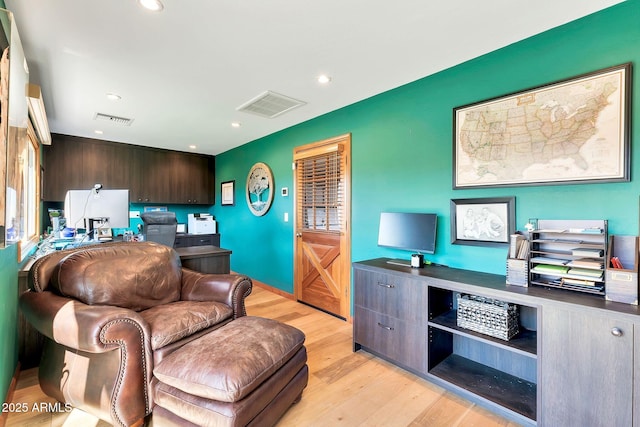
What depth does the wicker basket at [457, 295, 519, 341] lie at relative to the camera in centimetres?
176

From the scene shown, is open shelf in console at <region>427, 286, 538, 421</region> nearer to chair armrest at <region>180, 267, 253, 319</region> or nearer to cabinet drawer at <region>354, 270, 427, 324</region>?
cabinet drawer at <region>354, 270, 427, 324</region>

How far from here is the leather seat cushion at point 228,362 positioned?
1.33 m

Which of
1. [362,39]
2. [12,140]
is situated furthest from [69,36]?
[362,39]

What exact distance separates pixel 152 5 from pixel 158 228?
8.72ft

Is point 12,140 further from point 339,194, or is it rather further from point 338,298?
point 338,298

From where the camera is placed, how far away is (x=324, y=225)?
11.3 feet

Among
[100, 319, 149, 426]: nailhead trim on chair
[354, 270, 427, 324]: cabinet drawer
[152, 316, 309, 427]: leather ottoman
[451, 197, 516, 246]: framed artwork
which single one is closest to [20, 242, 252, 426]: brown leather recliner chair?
[100, 319, 149, 426]: nailhead trim on chair

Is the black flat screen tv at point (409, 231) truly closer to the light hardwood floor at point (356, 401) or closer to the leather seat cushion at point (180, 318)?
the light hardwood floor at point (356, 401)

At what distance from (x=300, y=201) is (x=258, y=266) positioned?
1.54 metres

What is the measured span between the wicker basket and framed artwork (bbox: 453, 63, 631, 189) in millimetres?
837

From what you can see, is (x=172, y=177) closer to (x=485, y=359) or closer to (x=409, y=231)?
(x=409, y=231)

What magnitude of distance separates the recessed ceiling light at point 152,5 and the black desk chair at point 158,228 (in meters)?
2.61

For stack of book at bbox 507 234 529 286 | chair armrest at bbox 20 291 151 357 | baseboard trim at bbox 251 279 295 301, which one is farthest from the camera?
baseboard trim at bbox 251 279 295 301

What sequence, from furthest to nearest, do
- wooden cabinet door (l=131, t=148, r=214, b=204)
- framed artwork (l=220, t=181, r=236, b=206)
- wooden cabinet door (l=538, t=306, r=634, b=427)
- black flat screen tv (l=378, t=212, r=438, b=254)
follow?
framed artwork (l=220, t=181, r=236, b=206)
wooden cabinet door (l=131, t=148, r=214, b=204)
black flat screen tv (l=378, t=212, r=438, b=254)
wooden cabinet door (l=538, t=306, r=634, b=427)
